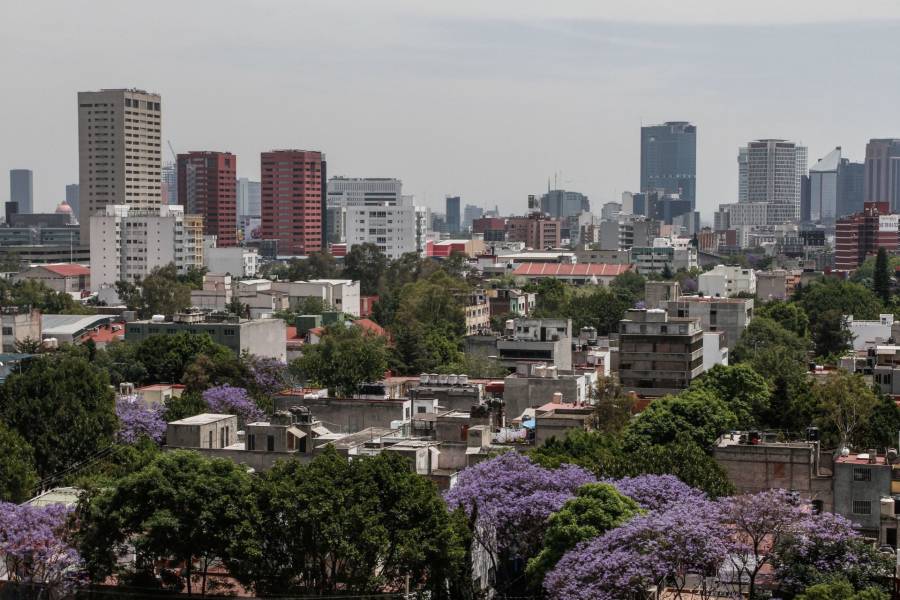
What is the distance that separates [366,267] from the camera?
127 metres

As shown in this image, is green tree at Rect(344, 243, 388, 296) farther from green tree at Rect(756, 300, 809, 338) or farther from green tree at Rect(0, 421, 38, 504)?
green tree at Rect(0, 421, 38, 504)

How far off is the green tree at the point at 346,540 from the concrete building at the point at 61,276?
9184 centimetres

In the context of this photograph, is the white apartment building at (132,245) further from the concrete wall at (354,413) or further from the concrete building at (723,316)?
the concrete wall at (354,413)

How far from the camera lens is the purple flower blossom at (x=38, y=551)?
1268 inches

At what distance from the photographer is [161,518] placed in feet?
105

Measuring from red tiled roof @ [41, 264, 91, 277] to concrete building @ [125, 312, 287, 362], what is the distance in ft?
168

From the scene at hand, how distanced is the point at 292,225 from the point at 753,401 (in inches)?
5297

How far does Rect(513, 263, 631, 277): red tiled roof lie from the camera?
138 meters

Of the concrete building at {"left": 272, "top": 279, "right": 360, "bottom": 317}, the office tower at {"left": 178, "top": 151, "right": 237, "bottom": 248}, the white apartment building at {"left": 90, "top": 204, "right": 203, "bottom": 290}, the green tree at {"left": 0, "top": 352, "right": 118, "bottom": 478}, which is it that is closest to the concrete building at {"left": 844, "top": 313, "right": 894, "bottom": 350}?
the concrete building at {"left": 272, "top": 279, "right": 360, "bottom": 317}

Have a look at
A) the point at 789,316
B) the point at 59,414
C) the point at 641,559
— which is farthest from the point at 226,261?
the point at 641,559

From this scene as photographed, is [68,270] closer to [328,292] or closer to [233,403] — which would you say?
[328,292]

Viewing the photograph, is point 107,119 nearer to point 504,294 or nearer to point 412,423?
point 504,294

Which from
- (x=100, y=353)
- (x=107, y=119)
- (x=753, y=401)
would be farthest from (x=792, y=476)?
(x=107, y=119)

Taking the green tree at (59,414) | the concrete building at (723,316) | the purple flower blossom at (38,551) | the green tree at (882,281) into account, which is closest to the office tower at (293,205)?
the green tree at (882,281)
